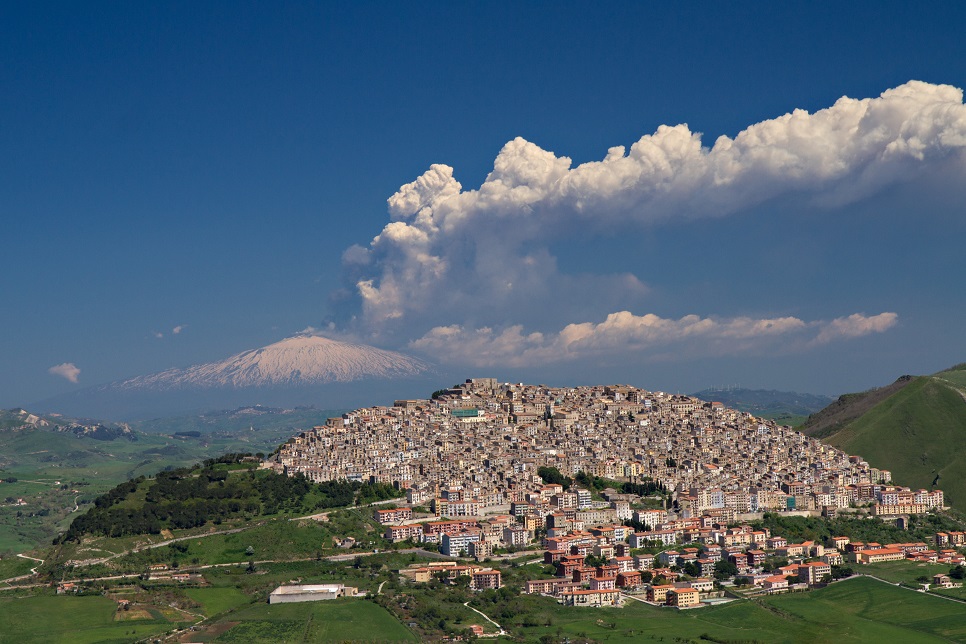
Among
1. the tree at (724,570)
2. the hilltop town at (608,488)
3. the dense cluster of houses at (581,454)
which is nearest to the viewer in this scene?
the tree at (724,570)

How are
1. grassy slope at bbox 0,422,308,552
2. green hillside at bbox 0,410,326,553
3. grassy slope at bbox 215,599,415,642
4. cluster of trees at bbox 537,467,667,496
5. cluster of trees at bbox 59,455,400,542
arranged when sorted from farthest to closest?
green hillside at bbox 0,410,326,553, grassy slope at bbox 0,422,308,552, cluster of trees at bbox 537,467,667,496, cluster of trees at bbox 59,455,400,542, grassy slope at bbox 215,599,415,642

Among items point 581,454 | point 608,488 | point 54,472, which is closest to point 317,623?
point 608,488

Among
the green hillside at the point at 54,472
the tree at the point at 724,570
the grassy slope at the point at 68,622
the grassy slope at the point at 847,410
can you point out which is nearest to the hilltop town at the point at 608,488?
the tree at the point at 724,570

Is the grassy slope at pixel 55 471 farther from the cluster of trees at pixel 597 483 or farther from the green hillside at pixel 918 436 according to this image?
the green hillside at pixel 918 436

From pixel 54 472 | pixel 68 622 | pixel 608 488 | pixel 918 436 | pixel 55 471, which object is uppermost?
pixel 918 436

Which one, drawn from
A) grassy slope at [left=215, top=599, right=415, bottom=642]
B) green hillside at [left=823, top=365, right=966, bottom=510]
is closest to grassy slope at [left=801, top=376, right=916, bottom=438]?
green hillside at [left=823, top=365, right=966, bottom=510]

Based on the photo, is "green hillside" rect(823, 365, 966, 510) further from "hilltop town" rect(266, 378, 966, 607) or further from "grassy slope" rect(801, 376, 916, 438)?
"hilltop town" rect(266, 378, 966, 607)

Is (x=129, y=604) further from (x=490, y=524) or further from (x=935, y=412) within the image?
(x=935, y=412)

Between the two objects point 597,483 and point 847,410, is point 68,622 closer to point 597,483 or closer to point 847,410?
point 597,483

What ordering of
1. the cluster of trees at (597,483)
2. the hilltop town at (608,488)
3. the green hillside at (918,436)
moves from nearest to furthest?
the hilltop town at (608,488)
the cluster of trees at (597,483)
the green hillside at (918,436)
